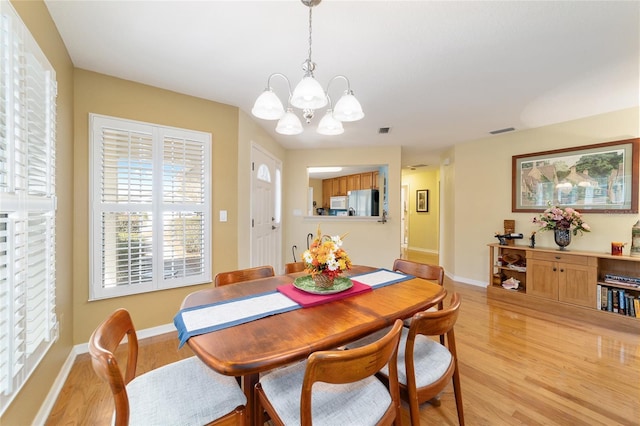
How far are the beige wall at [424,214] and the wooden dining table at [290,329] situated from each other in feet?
19.6

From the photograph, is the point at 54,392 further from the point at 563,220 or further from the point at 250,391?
the point at 563,220

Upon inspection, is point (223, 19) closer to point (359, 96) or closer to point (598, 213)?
point (359, 96)

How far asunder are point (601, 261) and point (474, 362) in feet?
7.53

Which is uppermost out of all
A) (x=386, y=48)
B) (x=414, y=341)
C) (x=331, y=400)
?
(x=386, y=48)

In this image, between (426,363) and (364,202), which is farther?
(364,202)

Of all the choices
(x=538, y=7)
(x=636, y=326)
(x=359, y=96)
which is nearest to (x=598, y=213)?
(x=636, y=326)

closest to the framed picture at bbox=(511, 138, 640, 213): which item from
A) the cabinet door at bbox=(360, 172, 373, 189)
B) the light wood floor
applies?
the light wood floor

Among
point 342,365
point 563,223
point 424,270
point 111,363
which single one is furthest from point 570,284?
point 111,363

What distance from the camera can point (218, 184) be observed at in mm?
2764

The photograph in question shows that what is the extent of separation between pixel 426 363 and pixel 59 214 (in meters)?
2.55

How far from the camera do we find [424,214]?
7281mm

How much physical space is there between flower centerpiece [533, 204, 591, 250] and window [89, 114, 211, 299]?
4.04 metres

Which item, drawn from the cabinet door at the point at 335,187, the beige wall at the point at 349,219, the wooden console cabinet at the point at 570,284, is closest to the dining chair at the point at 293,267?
the beige wall at the point at 349,219

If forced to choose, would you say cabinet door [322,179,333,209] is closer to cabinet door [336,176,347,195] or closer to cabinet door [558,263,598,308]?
cabinet door [336,176,347,195]
